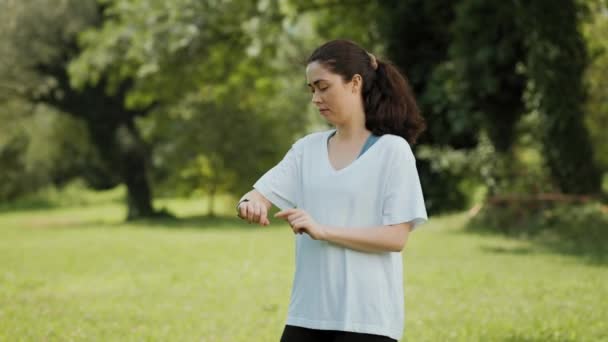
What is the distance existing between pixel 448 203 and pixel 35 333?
1771 cm

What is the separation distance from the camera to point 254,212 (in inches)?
143

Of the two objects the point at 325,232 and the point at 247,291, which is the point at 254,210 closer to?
the point at 325,232

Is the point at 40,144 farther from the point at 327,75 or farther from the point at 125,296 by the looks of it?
the point at 327,75

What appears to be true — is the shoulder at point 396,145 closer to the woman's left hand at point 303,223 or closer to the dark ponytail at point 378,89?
the dark ponytail at point 378,89

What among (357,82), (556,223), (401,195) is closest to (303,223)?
(401,195)

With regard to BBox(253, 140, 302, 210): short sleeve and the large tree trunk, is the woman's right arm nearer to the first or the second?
BBox(253, 140, 302, 210): short sleeve

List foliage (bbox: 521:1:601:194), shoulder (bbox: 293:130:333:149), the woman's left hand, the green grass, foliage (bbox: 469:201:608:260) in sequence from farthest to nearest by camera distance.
A: foliage (bbox: 521:1:601:194) < foliage (bbox: 469:201:608:260) < the green grass < shoulder (bbox: 293:130:333:149) < the woman's left hand

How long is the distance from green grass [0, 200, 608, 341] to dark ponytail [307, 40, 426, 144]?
162 inches

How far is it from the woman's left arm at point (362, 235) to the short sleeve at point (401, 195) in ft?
0.14

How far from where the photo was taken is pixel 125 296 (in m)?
10.8

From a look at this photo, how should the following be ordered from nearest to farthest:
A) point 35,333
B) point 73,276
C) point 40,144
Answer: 1. point 35,333
2. point 73,276
3. point 40,144

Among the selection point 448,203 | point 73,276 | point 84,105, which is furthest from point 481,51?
point 84,105

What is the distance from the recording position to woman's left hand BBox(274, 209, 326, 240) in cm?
339

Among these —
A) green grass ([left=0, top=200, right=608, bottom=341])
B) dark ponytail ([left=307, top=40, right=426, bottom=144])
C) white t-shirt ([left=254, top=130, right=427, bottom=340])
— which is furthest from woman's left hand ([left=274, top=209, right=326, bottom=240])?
green grass ([left=0, top=200, right=608, bottom=341])
